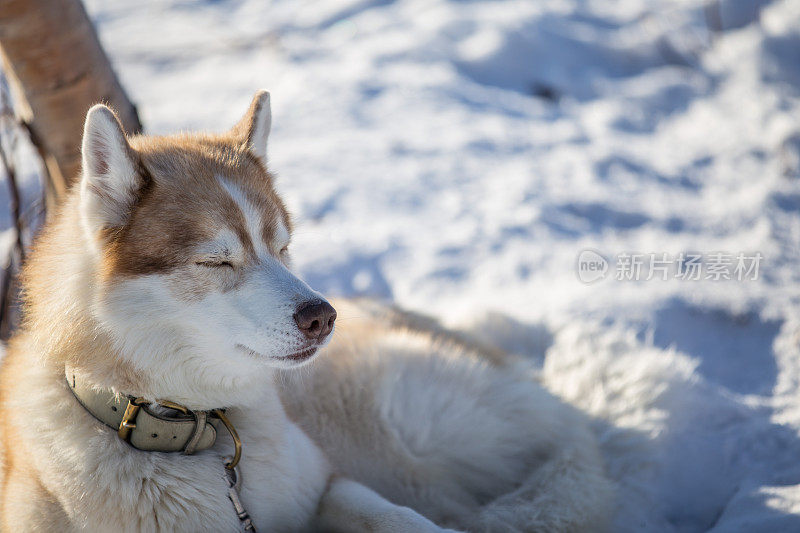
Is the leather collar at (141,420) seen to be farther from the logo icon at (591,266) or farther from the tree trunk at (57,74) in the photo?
the logo icon at (591,266)

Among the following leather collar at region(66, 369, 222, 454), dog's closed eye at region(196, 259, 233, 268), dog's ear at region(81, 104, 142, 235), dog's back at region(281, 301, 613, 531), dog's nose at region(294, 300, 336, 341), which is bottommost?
dog's back at region(281, 301, 613, 531)

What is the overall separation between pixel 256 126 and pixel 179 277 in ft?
2.17

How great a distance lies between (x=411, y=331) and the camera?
113 inches

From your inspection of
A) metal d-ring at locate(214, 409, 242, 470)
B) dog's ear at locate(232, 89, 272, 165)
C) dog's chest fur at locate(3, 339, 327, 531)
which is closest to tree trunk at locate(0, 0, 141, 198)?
dog's ear at locate(232, 89, 272, 165)

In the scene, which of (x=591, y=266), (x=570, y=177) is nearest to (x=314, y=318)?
(x=591, y=266)

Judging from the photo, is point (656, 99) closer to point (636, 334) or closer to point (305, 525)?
point (636, 334)

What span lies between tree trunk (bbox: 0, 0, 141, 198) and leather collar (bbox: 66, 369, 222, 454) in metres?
1.60

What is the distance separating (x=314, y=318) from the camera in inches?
67.5

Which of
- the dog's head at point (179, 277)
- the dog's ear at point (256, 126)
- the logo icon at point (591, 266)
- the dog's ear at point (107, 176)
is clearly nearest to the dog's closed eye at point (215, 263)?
the dog's head at point (179, 277)

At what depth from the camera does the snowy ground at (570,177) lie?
2.78m

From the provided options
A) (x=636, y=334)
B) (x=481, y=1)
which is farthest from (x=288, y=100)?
(x=636, y=334)

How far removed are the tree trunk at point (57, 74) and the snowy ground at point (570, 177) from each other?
144cm

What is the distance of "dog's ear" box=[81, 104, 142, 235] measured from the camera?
1646 mm

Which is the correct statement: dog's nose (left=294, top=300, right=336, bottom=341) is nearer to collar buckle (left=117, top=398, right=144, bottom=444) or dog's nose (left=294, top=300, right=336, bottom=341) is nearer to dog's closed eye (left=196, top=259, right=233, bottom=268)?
dog's closed eye (left=196, top=259, right=233, bottom=268)
